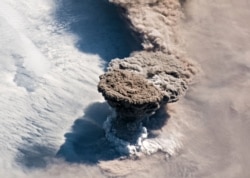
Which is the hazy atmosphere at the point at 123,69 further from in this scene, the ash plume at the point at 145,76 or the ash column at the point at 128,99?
the ash column at the point at 128,99

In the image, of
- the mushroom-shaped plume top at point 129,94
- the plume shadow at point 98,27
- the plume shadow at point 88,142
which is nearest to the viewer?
the mushroom-shaped plume top at point 129,94

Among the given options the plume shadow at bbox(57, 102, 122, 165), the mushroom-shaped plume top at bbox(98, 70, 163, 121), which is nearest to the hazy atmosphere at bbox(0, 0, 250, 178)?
the plume shadow at bbox(57, 102, 122, 165)

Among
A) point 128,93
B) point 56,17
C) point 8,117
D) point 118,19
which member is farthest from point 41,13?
point 128,93

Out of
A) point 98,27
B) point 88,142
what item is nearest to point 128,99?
point 88,142

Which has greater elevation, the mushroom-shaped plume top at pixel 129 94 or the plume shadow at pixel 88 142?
the mushroom-shaped plume top at pixel 129 94

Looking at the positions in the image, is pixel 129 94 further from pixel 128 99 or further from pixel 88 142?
pixel 88 142

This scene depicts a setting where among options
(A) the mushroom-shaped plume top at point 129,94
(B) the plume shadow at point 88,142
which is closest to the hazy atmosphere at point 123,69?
(B) the plume shadow at point 88,142

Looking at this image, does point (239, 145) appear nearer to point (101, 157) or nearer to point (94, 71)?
point (101, 157)
